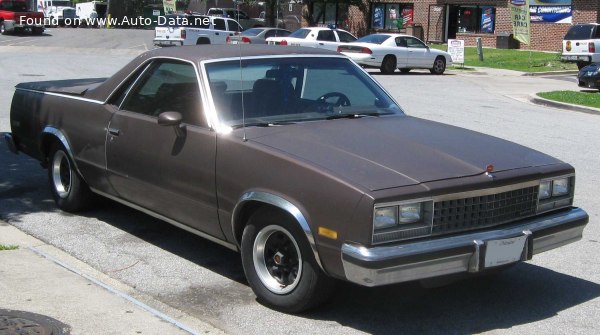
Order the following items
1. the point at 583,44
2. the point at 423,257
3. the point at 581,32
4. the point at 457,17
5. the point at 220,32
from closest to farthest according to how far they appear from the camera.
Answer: the point at 423,257, the point at 583,44, the point at 581,32, the point at 220,32, the point at 457,17

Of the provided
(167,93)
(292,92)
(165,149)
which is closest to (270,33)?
(167,93)

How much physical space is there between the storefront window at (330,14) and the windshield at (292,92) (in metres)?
45.0

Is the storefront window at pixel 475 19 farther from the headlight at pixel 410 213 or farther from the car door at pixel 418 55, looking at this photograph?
the headlight at pixel 410 213

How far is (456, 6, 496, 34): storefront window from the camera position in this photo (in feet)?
141

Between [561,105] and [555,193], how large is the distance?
14.2 metres

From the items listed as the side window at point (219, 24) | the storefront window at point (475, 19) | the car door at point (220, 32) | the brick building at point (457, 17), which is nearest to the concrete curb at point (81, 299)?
the car door at point (220, 32)

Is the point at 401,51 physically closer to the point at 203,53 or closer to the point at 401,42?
the point at 401,42

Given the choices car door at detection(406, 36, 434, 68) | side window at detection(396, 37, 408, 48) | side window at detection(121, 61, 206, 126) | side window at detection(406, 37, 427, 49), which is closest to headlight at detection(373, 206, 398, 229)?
side window at detection(121, 61, 206, 126)

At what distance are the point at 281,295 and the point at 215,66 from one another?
186 centimetres

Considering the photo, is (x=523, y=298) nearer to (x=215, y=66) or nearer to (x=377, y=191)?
(x=377, y=191)

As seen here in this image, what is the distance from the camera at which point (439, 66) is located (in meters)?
30.3

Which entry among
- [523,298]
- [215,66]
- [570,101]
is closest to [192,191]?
[215,66]

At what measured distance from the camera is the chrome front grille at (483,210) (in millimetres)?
4621

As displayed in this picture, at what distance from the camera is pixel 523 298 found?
212 inches
